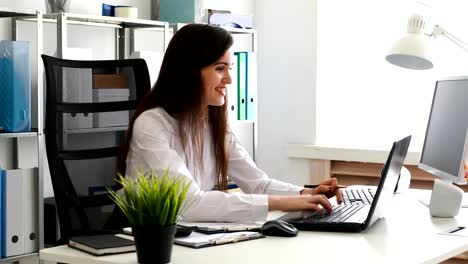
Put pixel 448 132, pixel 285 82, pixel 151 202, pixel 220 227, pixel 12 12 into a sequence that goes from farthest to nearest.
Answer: pixel 285 82
pixel 12 12
pixel 448 132
pixel 220 227
pixel 151 202

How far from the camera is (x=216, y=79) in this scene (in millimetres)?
2400

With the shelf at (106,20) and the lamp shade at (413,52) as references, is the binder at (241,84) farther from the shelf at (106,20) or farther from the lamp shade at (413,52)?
the lamp shade at (413,52)

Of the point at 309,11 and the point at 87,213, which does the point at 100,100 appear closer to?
the point at 87,213

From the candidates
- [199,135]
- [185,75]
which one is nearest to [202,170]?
[199,135]

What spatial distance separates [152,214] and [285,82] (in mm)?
2882

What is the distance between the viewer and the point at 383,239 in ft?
6.50

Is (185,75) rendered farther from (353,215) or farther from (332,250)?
(332,250)

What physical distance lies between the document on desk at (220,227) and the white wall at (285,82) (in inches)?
89.4

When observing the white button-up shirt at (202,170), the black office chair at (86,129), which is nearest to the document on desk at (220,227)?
the white button-up shirt at (202,170)

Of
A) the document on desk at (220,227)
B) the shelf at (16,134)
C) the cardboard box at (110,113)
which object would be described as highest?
the cardboard box at (110,113)

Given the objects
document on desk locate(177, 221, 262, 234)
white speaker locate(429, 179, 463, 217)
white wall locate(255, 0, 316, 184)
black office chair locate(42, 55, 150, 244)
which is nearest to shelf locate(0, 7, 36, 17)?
black office chair locate(42, 55, 150, 244)

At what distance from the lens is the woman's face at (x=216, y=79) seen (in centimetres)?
240

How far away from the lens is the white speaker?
239 centimetres

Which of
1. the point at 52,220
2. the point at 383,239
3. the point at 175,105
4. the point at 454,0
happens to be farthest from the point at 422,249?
the point at 454,0
